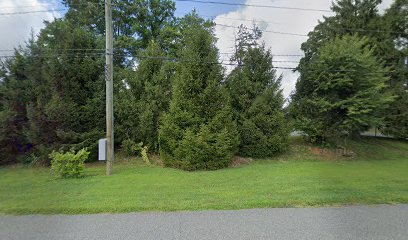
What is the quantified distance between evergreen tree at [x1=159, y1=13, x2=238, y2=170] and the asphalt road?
6205 millimetres

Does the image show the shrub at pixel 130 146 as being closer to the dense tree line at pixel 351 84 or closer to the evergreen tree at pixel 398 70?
the dense tree line at pixel 351 84

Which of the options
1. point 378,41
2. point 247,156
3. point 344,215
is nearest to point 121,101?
point 247,156

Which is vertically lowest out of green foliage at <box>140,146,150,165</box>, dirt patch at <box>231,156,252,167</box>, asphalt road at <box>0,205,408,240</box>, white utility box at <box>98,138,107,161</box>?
dirt patch at <box>231,156,252,167</box>

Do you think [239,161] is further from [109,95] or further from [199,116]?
[109,95]

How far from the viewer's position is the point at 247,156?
44.0 ft

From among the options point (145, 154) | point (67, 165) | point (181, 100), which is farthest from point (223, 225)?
point (145, 154)

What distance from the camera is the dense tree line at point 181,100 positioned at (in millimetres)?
11352

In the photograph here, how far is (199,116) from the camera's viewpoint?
11.3 m

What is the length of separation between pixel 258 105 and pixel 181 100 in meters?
4.42

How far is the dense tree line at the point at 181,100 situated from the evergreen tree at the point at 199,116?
0.15ft

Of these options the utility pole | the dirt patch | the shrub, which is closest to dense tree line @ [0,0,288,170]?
the shrub

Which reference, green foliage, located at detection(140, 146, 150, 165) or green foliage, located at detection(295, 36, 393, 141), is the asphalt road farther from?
green foliage, located at detection(295, 36, 393, 141)

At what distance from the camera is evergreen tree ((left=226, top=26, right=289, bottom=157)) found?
43.1 ft

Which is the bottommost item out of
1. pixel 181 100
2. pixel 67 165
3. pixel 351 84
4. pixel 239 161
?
pixel 239 161
